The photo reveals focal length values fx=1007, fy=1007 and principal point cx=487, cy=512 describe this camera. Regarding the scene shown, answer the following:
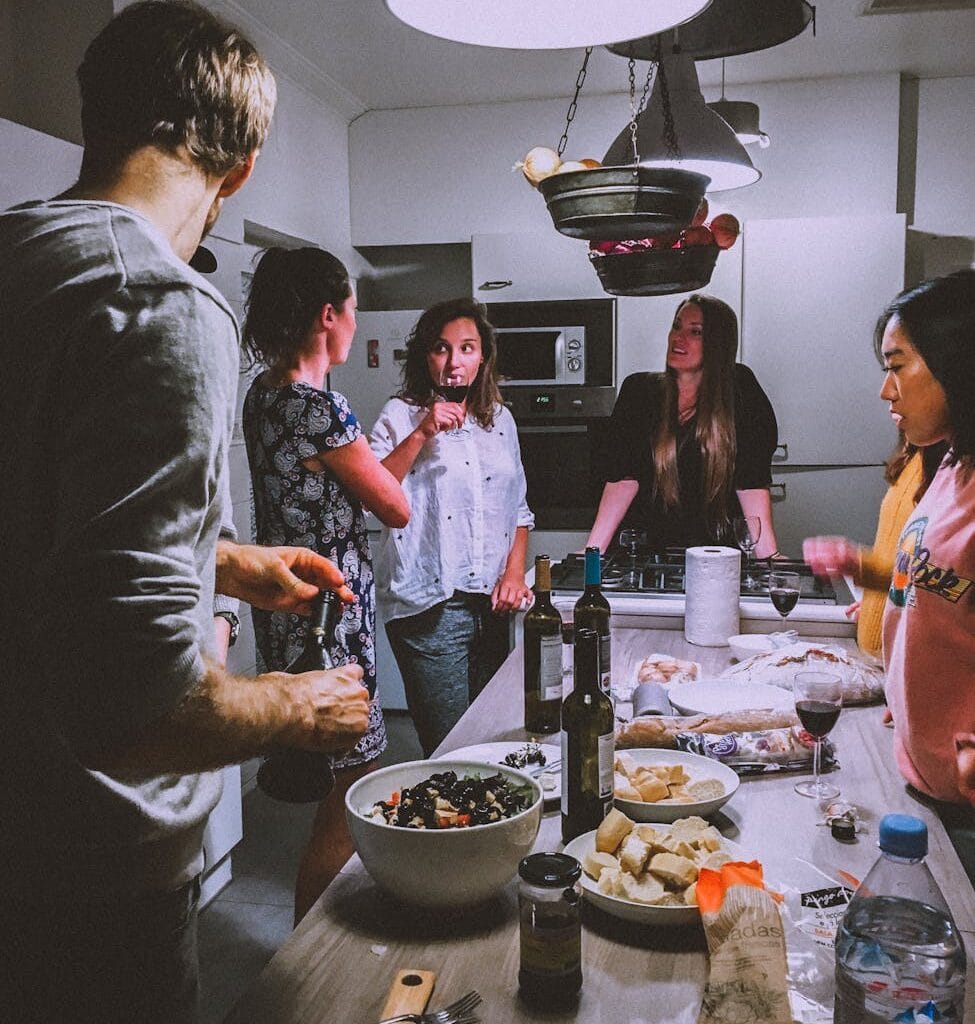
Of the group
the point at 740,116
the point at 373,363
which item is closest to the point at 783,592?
the point at 740,116

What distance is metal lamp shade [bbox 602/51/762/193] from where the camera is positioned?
213 cm

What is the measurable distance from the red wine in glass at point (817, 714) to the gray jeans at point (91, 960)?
90 cm

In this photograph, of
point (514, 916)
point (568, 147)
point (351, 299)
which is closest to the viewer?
point (514, 916)

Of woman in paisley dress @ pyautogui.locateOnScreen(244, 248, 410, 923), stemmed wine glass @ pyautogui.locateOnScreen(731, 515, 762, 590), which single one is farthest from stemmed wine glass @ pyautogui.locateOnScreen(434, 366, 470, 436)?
stemmed wine glass @ pyautogui.locateOnScreen(731, 515, 762, 590)

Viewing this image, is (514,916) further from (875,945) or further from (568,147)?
(568,147)

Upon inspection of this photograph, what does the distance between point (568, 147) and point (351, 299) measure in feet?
8.39

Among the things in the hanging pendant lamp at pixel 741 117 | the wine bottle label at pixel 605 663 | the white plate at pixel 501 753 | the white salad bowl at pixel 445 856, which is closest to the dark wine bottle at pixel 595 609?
the wine bottle label at pixel 605 663

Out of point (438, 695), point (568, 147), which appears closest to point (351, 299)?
point (438, 695)

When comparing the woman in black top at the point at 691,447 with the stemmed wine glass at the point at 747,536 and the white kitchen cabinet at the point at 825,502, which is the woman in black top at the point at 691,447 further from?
the white kitchen cabinet at the point at 825,502

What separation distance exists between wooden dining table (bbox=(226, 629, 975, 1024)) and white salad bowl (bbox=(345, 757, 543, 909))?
5 centimetres

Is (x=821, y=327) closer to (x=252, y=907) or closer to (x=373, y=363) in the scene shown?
(x=373, y=363)

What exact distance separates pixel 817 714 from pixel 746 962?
0.63 m

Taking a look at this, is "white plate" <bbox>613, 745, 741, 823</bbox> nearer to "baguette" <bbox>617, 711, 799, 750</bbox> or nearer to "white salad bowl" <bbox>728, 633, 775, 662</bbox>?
"baguette" <bbox>617, 711, 799, 750</bbox>

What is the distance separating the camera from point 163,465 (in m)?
0.86
